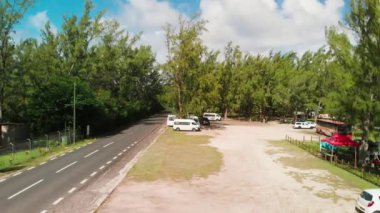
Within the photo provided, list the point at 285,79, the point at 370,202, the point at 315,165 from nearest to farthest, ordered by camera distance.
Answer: the point at 370,202
the point at 315,165
the point at 285,79

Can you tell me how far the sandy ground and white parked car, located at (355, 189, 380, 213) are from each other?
2684 millimetres

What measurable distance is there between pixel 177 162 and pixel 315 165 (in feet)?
35.5

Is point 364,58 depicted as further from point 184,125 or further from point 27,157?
point 184,125

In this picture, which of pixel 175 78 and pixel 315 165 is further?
pixel 175 78

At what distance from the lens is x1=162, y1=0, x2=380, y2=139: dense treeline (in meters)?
33.6

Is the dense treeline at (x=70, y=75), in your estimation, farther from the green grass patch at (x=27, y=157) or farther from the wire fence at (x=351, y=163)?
the wire fence at (x=351, y=163)

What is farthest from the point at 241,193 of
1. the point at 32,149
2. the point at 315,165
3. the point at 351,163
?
the point at 32,149

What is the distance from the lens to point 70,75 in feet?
203

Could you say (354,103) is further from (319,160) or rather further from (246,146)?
(246,146)

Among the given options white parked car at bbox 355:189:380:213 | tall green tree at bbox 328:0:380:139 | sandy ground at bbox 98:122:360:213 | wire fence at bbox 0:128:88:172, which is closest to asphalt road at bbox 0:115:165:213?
wire fence at bbox 0:128:88:172

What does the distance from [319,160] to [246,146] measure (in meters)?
9.88

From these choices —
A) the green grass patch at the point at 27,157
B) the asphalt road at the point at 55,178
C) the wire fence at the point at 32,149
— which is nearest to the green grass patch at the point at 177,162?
the asphalt road at the point at 55,178

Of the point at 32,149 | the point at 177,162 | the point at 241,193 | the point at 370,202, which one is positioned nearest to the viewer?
the point at 370,202

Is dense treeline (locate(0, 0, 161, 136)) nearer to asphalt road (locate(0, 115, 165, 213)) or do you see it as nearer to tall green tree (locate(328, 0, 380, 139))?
asphalt road (locate(0, 115, 165, 213))
